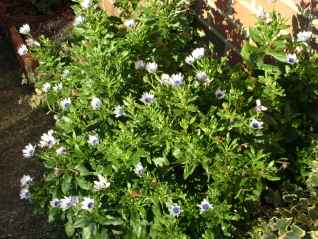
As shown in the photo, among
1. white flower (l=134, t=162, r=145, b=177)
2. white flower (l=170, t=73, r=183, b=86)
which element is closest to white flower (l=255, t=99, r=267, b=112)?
white flower (l=170, t=73, r=183, b=86)

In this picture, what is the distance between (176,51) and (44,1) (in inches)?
121

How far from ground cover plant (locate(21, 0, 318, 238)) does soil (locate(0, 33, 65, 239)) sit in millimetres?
588

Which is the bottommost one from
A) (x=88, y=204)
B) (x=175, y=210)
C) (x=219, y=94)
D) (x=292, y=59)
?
(x=175, y=210)

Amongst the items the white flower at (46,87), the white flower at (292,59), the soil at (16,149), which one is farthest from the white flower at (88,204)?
the white flower at (292,59)

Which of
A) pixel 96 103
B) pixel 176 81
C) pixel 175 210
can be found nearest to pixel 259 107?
pixel 176 81

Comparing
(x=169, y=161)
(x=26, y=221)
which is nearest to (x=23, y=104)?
(x=26, y=221)

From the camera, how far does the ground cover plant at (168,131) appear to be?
8.88ft

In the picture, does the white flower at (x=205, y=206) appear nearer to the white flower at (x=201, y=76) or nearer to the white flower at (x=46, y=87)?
the white flower at (x=201, y=76)

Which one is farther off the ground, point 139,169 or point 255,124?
point 255,124

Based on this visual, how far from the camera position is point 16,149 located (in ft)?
14.9

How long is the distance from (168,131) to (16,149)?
2159mm

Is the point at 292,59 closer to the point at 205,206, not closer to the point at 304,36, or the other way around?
the point at 304,36

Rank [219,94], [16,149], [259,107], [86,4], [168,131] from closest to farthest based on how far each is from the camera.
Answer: [168,131]
[259,107]
[219,94]
[86,4]
[16,149]

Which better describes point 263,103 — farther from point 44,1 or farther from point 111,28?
point 44,1
